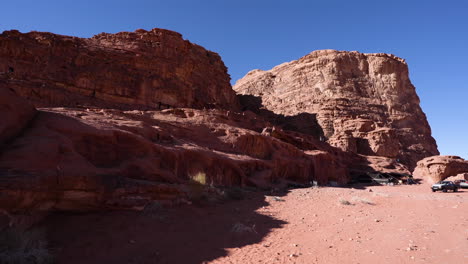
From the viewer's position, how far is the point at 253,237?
658cm

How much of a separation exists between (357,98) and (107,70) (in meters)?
43.5

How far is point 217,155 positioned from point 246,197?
9.98 ft

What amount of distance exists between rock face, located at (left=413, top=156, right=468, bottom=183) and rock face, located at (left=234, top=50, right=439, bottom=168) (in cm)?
1101

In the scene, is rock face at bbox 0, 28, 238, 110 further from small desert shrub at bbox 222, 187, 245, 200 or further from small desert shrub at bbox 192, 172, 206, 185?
small desert shrub at bbox 222, 187, 245, 200

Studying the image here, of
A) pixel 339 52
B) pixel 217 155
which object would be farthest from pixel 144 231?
pixel 339 52

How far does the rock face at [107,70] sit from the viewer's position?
24.0 metres

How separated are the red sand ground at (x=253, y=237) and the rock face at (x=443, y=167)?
923 inches

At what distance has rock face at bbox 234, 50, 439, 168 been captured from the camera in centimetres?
4403

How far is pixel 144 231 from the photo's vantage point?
245 inches

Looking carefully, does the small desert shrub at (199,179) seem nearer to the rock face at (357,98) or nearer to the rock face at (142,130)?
the rock face at (142,130)

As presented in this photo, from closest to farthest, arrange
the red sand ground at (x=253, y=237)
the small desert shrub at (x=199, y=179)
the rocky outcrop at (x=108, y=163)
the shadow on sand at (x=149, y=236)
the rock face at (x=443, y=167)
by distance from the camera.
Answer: the shadow on sand at (x=149, y=236), the red sand ground at (x=253, y=237), the rocky outcrop at (x=108, y=163), the small desert shrub at (x=199, y=179), the rock face at (x=443, y=167)

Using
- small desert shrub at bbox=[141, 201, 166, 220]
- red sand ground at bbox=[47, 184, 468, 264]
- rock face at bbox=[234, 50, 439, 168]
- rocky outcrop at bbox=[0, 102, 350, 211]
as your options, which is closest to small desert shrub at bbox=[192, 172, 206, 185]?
rocky outcrop at bbox=[0, 102, 350, 211]

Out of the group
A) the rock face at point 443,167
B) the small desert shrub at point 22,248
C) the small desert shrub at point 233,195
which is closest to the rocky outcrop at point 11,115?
the small desert shrub at point 22,248

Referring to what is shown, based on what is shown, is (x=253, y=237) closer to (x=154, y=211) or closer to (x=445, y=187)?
(x=154, y=211)
